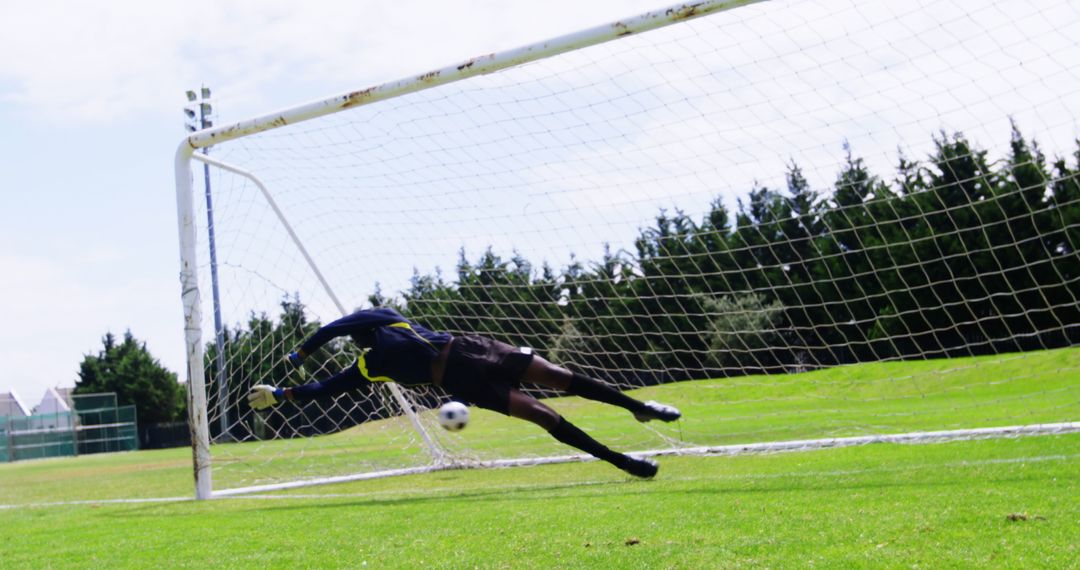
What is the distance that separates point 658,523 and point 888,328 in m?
6.57

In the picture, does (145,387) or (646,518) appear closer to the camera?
(646,518)

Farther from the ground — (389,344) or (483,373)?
(389,344)

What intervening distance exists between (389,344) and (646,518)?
2.52m

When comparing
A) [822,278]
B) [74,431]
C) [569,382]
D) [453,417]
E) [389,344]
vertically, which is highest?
[822,278]

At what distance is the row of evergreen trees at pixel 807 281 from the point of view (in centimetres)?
1037

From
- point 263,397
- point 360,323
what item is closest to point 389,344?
point 360,323

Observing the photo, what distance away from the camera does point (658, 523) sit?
634cm

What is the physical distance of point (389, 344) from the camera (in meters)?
7.77

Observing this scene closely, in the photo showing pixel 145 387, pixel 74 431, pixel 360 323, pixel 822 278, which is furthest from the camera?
pixel 145 387

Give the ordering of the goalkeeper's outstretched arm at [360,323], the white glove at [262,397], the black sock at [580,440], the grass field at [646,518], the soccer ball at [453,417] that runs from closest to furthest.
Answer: the grass field at [646,518] < the soccer ball at [453,417] < the black sock at [580,440] < the goalkeeper's outstretched arm at [360,323] < the white glove at [262,397]

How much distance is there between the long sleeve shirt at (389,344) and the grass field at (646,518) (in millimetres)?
1159

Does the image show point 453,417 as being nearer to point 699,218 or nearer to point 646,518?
point 646,518

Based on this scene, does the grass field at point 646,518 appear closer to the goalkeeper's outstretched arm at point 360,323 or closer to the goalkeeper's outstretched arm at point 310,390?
the goalkeeper's outstretched arm at point 310,390

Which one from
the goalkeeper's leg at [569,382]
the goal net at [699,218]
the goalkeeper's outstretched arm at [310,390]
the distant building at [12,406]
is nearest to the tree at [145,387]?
the distant building at [12,406]
